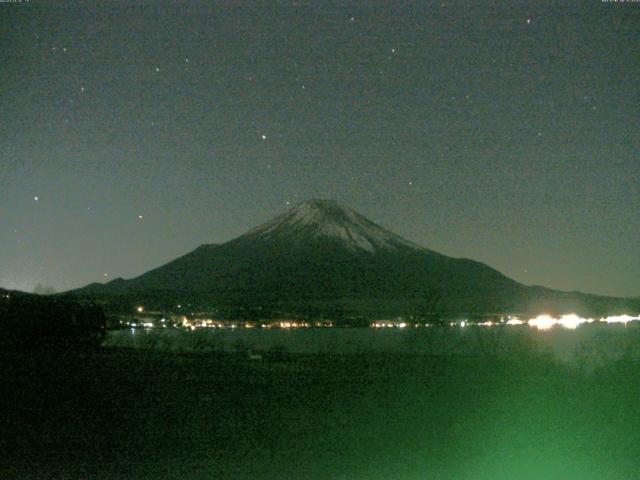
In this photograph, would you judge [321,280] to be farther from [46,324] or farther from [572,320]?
[46,324]

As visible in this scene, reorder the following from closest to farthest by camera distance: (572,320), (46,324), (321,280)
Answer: (46,324), (572,320), (321,280)

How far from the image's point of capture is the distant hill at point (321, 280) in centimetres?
7388

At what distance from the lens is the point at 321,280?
289 ft

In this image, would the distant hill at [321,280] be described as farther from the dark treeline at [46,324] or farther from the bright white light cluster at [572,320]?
the dark treeline at [46,324]

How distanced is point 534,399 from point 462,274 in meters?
70.9

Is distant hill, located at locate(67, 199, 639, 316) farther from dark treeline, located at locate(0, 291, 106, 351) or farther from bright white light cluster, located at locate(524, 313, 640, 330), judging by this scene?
dark treeline, located at locate(0, 291, 106, 351)

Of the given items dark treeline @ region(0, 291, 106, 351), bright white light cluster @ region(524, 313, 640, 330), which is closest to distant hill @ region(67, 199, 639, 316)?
bright white light cluster @ region(524, 313, 640, 330)

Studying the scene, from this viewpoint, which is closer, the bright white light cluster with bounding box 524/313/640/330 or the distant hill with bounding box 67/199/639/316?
the bright white light cluster with bounding box 524/313/640/330

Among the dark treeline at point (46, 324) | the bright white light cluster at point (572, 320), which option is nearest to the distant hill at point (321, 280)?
the bright white light cluster at point (572, 320)

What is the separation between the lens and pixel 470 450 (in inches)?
430

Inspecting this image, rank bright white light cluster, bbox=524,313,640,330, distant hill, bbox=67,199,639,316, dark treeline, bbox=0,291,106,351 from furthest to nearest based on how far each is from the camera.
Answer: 1. distant hill, bbox=67,199,639,316
2. bright white light cluster, bbox=524,313,640,330
3. dark treeline, bbox=0,291,106,351

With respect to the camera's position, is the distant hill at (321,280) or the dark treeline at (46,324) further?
the distant hill at (321,280)

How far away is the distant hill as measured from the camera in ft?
242

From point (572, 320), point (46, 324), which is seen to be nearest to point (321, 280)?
point (572, 320)
